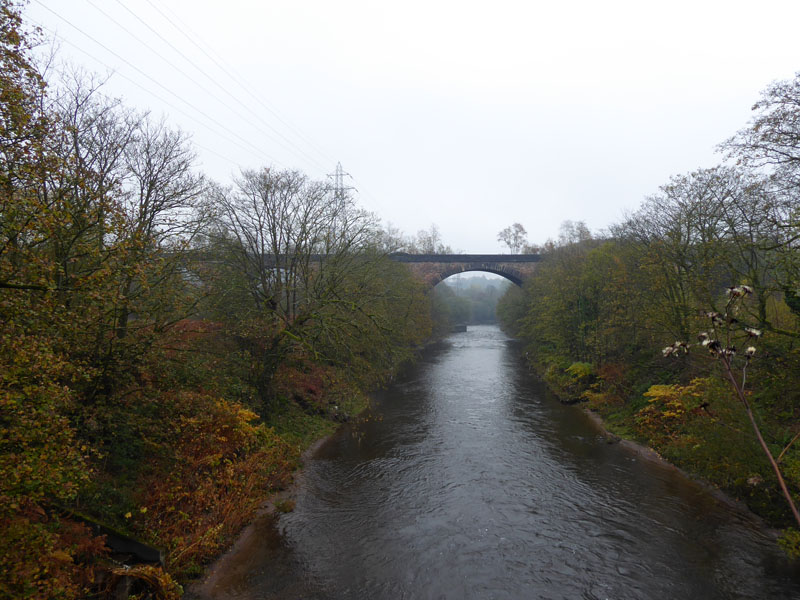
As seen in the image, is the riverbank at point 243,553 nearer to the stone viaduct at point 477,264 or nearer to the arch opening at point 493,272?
the stone viaduct at point 477,264

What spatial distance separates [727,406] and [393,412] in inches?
575

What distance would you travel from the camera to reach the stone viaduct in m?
54.4

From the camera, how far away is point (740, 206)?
14094mm

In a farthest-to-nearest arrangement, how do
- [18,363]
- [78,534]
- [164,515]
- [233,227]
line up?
[233,227], [164,515], [78,534], [18,363]

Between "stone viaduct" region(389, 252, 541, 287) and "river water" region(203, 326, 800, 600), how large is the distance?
37.5 m

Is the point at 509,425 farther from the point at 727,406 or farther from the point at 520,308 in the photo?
the point at 520,308

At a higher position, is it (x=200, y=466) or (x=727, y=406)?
(x=727, y=406)

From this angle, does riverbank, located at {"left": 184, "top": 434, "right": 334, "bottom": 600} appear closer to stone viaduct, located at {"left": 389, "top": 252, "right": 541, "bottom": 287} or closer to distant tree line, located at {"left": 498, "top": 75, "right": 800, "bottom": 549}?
distant tree line, located at {"left": 498, "top": 75, "right": 800, "bottom": 549}

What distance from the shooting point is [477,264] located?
56.2m

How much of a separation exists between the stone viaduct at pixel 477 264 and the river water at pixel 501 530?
37.5 m

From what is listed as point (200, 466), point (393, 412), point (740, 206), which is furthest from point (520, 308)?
point (200, 466)

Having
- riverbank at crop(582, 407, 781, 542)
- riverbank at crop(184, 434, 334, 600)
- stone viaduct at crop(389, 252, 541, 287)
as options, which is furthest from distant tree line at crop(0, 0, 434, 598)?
stone viaduct at crop(389, 252, 541, 287)

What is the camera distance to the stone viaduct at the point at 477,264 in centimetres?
5441

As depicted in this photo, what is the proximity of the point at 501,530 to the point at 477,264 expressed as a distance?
4713 cm
